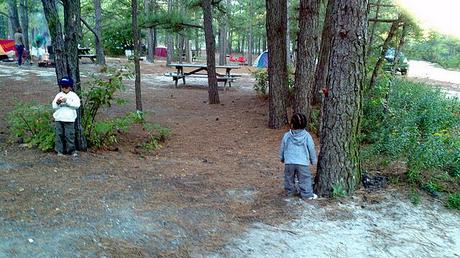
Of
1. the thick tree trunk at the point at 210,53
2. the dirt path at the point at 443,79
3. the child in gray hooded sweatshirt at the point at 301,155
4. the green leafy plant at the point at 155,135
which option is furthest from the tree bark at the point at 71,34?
the dirt path at the point at 443,79

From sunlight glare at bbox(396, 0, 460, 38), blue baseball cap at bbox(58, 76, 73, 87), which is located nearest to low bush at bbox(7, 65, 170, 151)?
blue baseball cap at bbox(58, 76, 73, 87)

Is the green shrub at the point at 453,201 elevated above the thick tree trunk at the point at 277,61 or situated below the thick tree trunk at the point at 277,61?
below

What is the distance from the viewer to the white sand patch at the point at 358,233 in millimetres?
3770

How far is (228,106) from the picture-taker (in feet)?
42.8

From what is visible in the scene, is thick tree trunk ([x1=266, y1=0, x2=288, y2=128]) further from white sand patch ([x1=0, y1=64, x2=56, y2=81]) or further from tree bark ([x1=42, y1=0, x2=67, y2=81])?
white sand patch ([x1=0, y1=64, x2=56, y2=81])

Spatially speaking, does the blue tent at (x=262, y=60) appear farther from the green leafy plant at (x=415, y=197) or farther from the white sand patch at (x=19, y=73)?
the green leafy plant at (x=415, y=197)

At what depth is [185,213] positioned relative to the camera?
4539 millimetres

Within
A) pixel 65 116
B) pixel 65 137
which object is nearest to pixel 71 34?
pixel 65 116

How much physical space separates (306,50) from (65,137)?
534 centimetres

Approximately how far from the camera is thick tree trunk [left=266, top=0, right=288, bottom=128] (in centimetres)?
959

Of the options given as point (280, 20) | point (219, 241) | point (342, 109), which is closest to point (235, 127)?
point (280, 20)

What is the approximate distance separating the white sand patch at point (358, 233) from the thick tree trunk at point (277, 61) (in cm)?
485

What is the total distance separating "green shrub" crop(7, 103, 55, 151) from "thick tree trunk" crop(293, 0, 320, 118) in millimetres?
5200

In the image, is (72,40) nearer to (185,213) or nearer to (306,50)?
(185,213)
